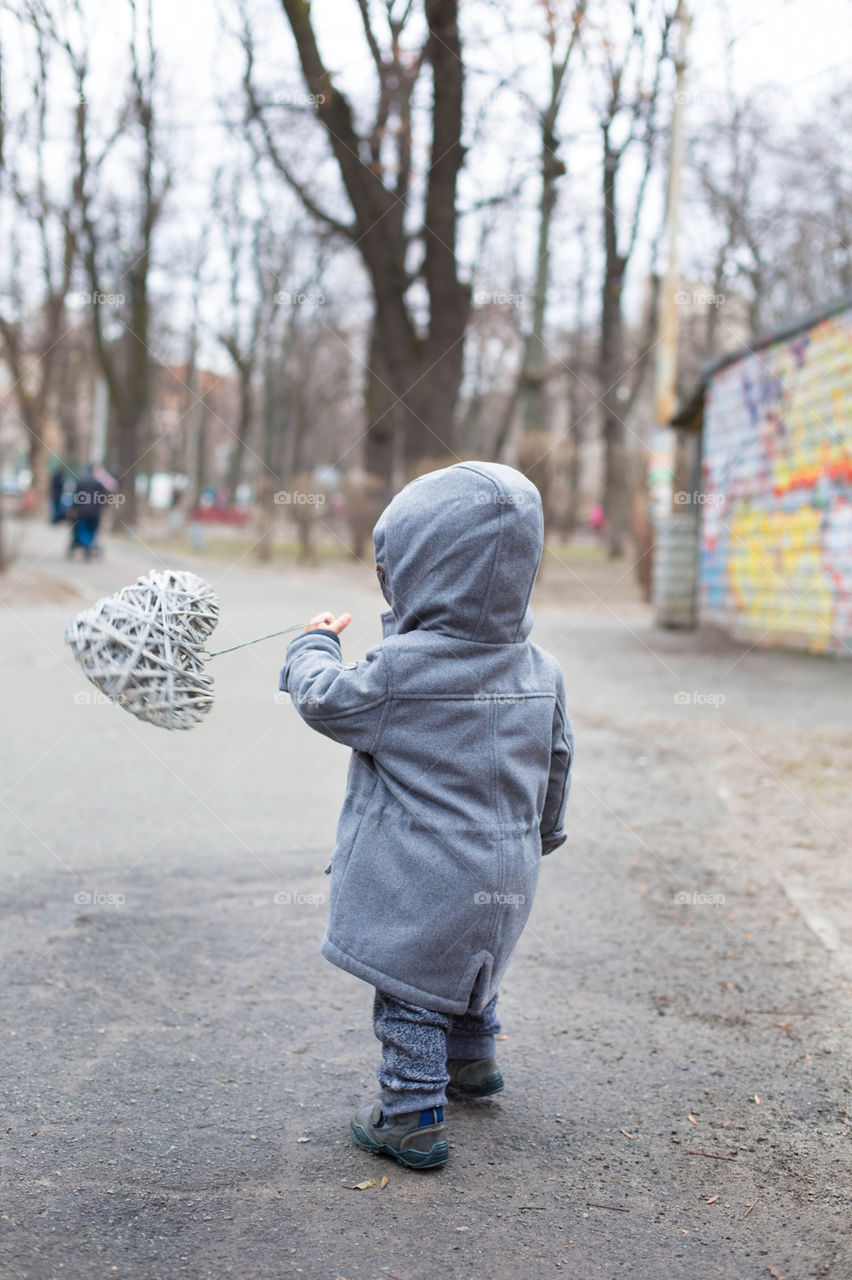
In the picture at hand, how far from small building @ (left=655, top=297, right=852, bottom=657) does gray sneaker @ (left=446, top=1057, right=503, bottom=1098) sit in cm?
921

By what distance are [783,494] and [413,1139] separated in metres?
11.1

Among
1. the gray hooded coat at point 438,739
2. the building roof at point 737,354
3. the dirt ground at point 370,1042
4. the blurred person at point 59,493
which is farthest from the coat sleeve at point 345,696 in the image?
the blurred person at point 59,493

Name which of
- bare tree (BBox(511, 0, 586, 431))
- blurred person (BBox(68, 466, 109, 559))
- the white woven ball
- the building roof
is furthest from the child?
blurred person (BBox(68, 466, 109, 559))

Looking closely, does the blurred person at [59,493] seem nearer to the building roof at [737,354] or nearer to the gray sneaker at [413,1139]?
the building roof at [737,354]

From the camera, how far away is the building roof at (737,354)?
1159cm

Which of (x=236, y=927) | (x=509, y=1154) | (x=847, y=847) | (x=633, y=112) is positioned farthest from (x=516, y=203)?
(x=509, y=1154)

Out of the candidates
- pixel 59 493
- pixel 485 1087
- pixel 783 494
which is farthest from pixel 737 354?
pixel 59 493

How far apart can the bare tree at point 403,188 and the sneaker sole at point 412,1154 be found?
12433mm

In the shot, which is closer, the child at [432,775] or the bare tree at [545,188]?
the child at [432,775]

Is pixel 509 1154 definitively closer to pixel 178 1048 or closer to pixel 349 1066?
pixel 349 1066

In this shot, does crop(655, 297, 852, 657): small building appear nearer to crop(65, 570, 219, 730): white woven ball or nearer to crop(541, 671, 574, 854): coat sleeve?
crop(541, 671, 574, 854): coat sleeve

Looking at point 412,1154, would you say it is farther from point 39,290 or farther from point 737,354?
point 39,290

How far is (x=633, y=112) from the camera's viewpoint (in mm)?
19109

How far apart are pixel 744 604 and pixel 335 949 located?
460 inches
